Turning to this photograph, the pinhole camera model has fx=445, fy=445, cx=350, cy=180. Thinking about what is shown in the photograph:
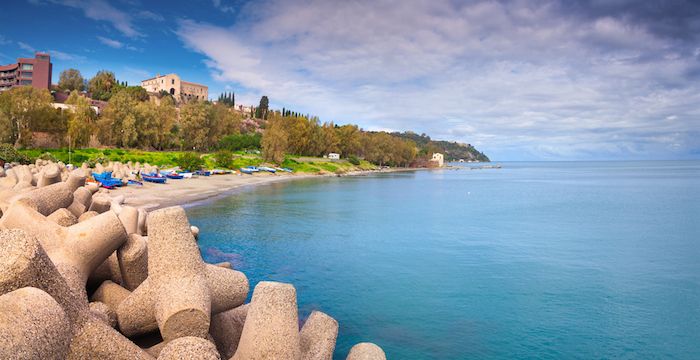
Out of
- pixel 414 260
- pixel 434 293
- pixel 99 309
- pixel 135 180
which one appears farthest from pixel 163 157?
pixel 99 309

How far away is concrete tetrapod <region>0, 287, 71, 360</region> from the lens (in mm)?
3814

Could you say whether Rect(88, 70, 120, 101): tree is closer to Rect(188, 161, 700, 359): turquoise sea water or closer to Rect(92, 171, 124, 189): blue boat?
Rect(92, 171, 124, 189): blue boat

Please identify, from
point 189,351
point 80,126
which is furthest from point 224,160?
point 189,351

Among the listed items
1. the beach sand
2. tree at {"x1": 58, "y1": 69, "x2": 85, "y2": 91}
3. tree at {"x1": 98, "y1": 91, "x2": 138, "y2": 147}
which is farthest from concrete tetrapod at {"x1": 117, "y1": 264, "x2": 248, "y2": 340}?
tree at {"x1": 58, "y1": 69, "x2": 85, "y2": 91}

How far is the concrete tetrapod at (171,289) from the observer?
631 centimetres

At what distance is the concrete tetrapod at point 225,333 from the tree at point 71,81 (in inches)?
7077

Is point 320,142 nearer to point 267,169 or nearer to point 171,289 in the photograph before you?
point 267,169

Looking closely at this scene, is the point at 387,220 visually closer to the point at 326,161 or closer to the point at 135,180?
the point at 135,180

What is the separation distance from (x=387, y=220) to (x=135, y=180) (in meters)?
30.4

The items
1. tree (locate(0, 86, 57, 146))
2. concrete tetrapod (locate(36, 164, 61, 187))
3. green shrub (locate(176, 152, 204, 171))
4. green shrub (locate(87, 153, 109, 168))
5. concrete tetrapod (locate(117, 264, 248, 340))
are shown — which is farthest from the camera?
green shrub (locate(176, 152, 204, 171))

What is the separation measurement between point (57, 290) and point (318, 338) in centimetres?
441

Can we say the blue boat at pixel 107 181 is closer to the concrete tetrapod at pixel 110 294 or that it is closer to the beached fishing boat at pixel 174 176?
the beached fishing boat at pixel 174 176

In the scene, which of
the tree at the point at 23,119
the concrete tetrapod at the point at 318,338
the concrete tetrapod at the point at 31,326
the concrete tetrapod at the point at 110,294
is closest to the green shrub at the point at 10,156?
the tree at the point at 23,119

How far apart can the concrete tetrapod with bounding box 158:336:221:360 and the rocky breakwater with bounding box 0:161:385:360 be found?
0.01 meters
